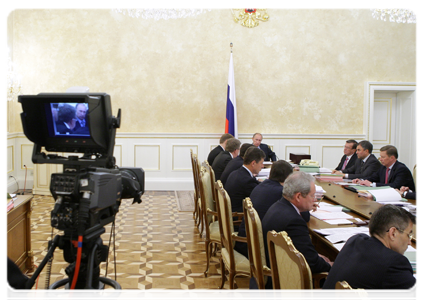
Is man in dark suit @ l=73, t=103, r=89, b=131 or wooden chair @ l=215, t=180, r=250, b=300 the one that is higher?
man in dark suit @ l=73, t=103, r=89, b=131

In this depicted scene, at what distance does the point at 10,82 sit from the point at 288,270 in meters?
6.37

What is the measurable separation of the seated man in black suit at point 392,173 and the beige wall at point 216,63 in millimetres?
3304

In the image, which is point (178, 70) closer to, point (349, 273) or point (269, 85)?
point (269, 85)

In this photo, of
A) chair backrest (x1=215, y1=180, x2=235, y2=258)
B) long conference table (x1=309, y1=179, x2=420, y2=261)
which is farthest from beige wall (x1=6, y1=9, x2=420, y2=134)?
chair backrest (x1=215, y1=180, x2=235, y2=258)

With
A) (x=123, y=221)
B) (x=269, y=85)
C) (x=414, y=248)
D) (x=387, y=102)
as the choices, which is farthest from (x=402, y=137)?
(x=414, y=248)

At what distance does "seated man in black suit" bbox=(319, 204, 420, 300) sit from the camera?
1.69m

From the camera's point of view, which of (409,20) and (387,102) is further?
(387,102)

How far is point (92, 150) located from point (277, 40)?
22.7 feet

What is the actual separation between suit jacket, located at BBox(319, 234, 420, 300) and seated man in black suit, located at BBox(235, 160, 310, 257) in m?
1.20

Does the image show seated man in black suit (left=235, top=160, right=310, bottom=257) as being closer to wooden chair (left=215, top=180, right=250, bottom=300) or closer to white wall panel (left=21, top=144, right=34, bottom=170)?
wooden chair (left=215, top=180, right=250, bottom=300)

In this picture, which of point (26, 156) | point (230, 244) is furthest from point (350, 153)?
point (26, 156)

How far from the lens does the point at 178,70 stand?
8008 millimetres

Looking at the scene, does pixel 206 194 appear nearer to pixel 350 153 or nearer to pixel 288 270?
pixel 288 270

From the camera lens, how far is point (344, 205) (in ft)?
11.5
